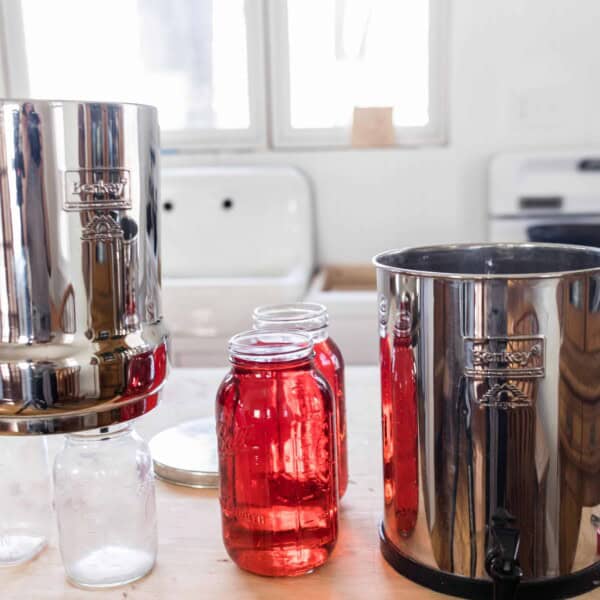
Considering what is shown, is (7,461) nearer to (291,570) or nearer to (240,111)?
(291,570)

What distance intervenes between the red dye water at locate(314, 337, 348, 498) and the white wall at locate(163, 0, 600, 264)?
1.89 m

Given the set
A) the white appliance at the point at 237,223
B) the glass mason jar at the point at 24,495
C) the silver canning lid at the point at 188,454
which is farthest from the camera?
the white appliance at the point at 237,223

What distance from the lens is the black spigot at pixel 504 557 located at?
463 millimetres

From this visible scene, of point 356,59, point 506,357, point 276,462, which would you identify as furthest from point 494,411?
point 356,59

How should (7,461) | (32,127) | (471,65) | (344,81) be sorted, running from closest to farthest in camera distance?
1. (32,127)
2. (7,461)
3. (471,65)
4. (344,81)

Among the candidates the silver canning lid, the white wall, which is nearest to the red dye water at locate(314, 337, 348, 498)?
the silver canning lid

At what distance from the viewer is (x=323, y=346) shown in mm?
647

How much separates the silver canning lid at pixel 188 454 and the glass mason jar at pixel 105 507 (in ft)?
0.40

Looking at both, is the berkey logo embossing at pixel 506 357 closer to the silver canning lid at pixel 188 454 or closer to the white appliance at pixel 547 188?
the silver canning lid at pixel 188 454

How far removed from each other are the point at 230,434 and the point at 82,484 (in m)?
0.11

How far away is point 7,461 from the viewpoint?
0.59m

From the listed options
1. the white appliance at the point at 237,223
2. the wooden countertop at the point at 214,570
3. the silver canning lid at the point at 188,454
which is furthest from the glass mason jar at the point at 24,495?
the white appliance at the point at 237,223

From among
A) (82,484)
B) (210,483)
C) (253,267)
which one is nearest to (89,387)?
(82,484)

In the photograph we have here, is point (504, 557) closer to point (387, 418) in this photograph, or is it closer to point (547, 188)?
point (387, 418)
